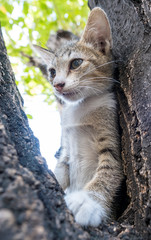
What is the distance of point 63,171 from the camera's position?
101 inches

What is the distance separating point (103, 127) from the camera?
2.29 metres

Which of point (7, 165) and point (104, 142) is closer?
point (7, 165)

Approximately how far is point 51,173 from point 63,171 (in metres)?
1.23

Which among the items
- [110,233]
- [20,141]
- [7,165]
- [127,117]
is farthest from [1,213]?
[127,117]

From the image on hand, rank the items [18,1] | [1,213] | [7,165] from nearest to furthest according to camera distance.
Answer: [1,213]
[7,165]
[18,1]

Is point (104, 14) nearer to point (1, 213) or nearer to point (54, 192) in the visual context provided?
point (54, 192)

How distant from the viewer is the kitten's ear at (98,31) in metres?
2.46

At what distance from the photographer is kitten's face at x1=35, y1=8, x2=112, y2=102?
2.46 m

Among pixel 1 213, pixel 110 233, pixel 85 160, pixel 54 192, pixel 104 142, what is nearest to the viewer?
pixel 1 213

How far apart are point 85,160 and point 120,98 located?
0.74 metres

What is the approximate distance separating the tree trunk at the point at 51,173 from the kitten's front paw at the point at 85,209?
0.07m

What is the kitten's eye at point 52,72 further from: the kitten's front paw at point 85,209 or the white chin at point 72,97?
the kitten's front paw at point 85,209

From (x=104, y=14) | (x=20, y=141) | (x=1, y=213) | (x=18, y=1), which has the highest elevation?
(x=18, y=1)

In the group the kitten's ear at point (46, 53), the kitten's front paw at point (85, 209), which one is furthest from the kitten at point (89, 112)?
the kitten's ear at point (46, 53)
